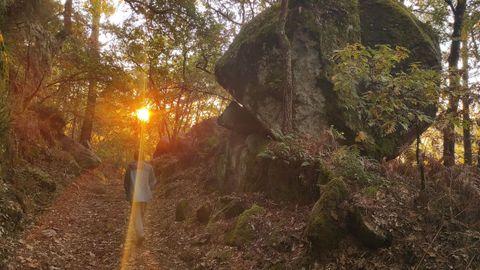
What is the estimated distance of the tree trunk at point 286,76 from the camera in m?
10.4

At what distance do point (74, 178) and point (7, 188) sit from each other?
6.84 m

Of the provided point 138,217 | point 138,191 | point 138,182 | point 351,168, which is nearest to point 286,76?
point 351,168

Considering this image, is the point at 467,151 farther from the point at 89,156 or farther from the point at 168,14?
the point at 89,156

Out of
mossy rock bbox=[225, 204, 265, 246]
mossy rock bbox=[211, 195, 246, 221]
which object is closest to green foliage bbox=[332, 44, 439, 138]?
mossy rock bbox=[225, 204, 265, 246]

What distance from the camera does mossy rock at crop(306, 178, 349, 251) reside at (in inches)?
241

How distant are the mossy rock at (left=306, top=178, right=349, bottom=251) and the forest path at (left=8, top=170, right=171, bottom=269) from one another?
10.6ft

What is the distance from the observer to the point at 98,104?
22.1m

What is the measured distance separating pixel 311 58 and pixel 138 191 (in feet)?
21.4

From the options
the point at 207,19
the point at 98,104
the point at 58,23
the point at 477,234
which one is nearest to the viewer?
the point at 477,234

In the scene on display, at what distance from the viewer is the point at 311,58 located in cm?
1151

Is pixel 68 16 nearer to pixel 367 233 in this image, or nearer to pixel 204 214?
pixel 204 214

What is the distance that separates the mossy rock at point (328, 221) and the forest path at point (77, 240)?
3223mm

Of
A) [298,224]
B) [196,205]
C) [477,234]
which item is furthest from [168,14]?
[477,234]

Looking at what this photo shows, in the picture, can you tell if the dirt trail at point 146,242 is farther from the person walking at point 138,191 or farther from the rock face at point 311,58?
the rock face at point 311,58
